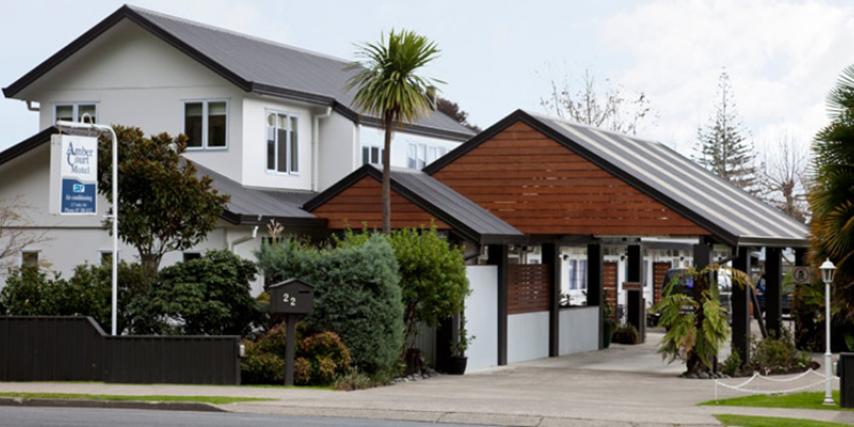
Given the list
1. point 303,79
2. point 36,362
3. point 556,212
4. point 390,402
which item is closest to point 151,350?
point 36,362

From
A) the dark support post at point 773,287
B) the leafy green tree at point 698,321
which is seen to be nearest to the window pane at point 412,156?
the dark support post at point 773,287

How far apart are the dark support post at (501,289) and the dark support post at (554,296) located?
338 centimetres

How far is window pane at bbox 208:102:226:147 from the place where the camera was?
1375 inches

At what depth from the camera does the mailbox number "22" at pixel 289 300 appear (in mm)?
24938

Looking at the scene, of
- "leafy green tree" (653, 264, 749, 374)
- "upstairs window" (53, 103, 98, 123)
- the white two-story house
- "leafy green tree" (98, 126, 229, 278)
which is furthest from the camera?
"upstairs window" (53, 103, 98, 123)

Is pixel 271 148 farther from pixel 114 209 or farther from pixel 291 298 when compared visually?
pixel 291 298

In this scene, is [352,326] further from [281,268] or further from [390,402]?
[390,402]

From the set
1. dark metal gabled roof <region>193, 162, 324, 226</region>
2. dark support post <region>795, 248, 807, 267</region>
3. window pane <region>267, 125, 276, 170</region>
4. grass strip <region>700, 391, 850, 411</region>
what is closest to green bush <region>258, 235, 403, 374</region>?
dark metal gabled roof <region>193, 162, 324, 226</region>

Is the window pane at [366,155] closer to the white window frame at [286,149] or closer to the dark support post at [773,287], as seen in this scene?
the white window frame at [286,149]

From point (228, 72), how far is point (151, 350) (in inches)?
430

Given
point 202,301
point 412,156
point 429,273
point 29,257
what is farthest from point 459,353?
point 412,156

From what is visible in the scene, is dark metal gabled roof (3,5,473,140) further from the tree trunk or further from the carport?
the carport

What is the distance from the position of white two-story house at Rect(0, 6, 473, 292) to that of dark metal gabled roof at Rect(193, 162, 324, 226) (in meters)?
0.06

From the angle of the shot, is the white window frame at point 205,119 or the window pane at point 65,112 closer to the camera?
the white window frame at point 205,119
